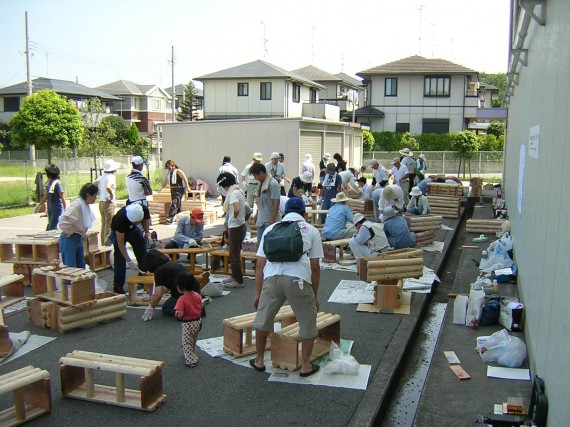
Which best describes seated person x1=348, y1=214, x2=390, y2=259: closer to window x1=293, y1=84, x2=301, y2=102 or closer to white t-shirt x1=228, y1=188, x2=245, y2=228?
white t-shirt x1=228, y1=188, x2=245, y2=228

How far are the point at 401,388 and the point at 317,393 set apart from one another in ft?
4.40

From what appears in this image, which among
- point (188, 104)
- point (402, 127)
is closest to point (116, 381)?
point (402, 127)

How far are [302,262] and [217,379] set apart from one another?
1545mm

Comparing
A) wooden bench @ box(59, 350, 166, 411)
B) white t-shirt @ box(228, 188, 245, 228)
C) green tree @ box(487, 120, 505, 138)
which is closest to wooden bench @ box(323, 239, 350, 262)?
white t-shirt @ box(228, 188, 245, 228)

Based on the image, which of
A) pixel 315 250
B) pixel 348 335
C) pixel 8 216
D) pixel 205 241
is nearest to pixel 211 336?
pixel 348 335

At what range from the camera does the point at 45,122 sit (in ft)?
74.3

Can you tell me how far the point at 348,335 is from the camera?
7547 millimetres

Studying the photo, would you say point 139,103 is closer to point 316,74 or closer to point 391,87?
point 316,74

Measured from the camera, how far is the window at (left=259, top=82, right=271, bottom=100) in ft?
137

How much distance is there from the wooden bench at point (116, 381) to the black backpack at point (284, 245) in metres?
1.48

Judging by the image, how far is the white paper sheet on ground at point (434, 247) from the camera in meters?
13.3

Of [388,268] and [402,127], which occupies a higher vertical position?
[402,127]

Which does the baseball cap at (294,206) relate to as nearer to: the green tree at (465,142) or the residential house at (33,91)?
the green tree at (465,142)

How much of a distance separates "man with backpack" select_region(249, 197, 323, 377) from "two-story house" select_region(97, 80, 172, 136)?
6688cm
